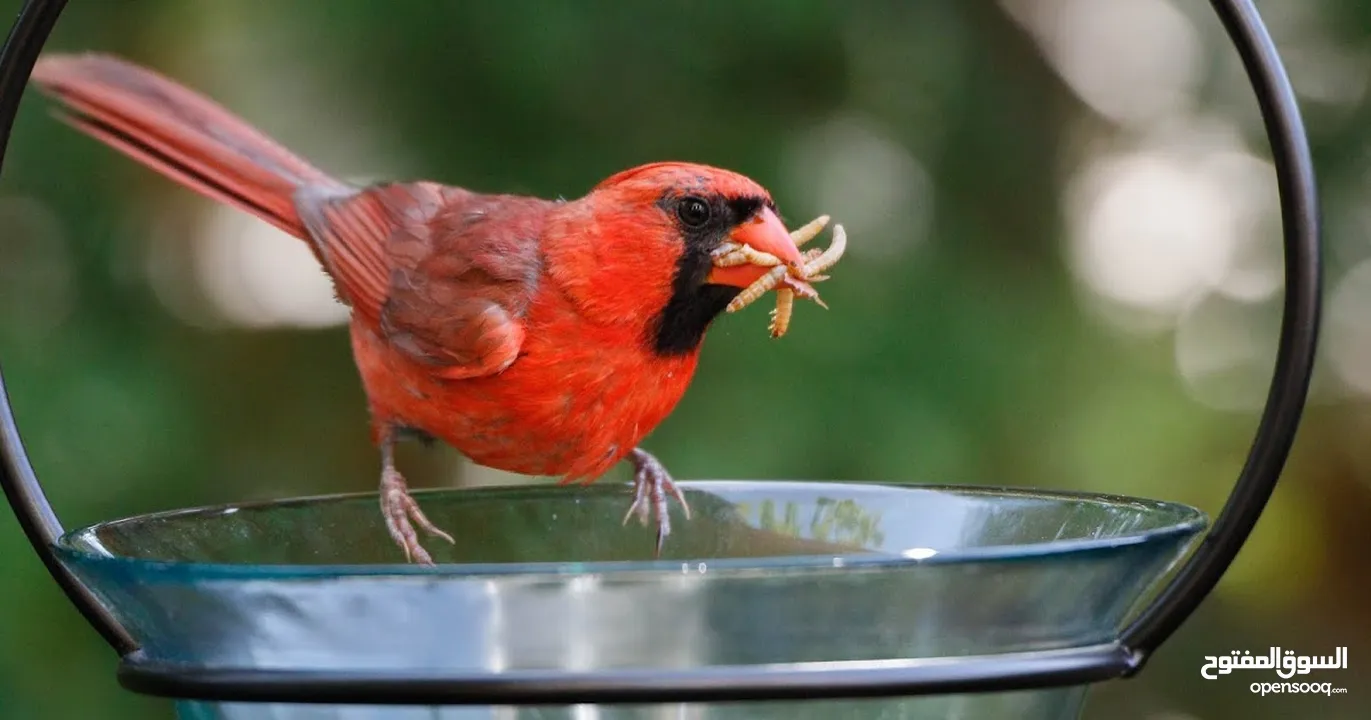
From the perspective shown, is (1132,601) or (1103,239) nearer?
(1132,601)

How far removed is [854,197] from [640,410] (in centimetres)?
95

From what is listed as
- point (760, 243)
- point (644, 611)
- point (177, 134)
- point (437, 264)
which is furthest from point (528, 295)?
point (644, 611)

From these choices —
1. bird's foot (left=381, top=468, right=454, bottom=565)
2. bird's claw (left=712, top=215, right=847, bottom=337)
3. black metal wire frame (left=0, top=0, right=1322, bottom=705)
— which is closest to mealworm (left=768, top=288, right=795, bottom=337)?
bird's claw (left=712, top=215, right=847, bottom=337)

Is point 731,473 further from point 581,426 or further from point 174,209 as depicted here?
point 174,209

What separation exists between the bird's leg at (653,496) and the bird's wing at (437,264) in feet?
0.71

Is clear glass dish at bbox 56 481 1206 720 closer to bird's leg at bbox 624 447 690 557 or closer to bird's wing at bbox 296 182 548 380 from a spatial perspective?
bird's leg at bbox 624 447 690 557

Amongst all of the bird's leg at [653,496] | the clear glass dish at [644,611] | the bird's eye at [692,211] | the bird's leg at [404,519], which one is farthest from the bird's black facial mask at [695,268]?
the clear glass dish at [644,611]

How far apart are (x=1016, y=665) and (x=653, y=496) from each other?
1.89ft

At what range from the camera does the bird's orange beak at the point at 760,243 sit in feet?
4.53

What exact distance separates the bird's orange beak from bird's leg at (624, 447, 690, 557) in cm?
19

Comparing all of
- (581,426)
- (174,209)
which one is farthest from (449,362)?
(174,209)

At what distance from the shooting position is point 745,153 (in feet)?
7.73

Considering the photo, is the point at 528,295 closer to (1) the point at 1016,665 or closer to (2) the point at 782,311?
(2) the point at 782,311

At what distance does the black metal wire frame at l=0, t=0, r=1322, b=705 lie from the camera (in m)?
0.82
